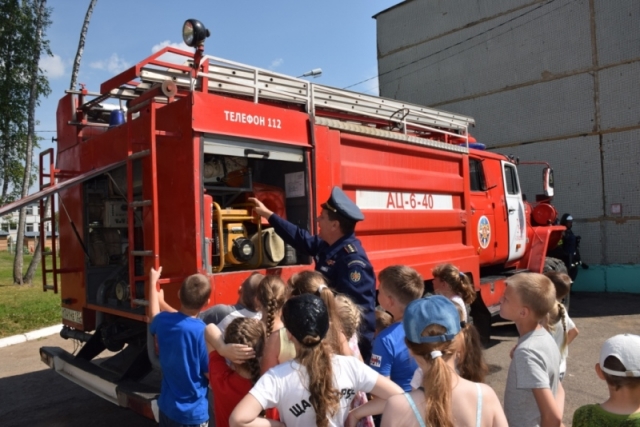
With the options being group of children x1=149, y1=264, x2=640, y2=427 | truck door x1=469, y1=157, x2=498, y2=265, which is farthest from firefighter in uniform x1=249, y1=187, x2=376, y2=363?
truck door x1=469, y1=157, x2=498, y2=265

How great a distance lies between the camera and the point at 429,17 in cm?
1523

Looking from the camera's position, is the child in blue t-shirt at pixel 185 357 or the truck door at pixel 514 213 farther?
the truck door at pixel 514 213

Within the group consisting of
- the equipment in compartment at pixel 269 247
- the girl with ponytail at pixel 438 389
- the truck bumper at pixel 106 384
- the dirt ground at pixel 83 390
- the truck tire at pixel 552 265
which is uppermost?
the equipment in compartment at pixel 269 247

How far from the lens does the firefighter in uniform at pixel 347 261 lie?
3.34 meters

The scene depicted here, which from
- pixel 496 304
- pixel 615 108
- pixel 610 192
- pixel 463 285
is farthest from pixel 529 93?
pixel 463 285

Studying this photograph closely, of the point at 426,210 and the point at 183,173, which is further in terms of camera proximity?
the point at 426,210

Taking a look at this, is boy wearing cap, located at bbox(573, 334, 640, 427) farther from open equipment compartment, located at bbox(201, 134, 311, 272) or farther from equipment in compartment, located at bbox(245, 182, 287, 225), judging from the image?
equipment in compartment, located at bbox(245, 182, 287, 225)

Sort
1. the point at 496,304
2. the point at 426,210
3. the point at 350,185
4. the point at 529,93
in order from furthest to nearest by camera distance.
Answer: the point at 529,93, the point at 496,304, the point at 426,210, the point at 350,185

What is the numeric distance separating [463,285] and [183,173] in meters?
2.09

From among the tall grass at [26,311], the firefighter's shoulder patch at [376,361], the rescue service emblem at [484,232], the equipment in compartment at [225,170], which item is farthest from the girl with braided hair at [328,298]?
the tall grass at [26,311]

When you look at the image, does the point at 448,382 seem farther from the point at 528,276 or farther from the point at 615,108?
the point at 615,108

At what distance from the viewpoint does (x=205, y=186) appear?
4293mm

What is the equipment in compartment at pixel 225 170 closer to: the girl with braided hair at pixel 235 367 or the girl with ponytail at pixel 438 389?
the girl with braided hair at pixel 235 367

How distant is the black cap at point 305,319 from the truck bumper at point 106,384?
1823mm
